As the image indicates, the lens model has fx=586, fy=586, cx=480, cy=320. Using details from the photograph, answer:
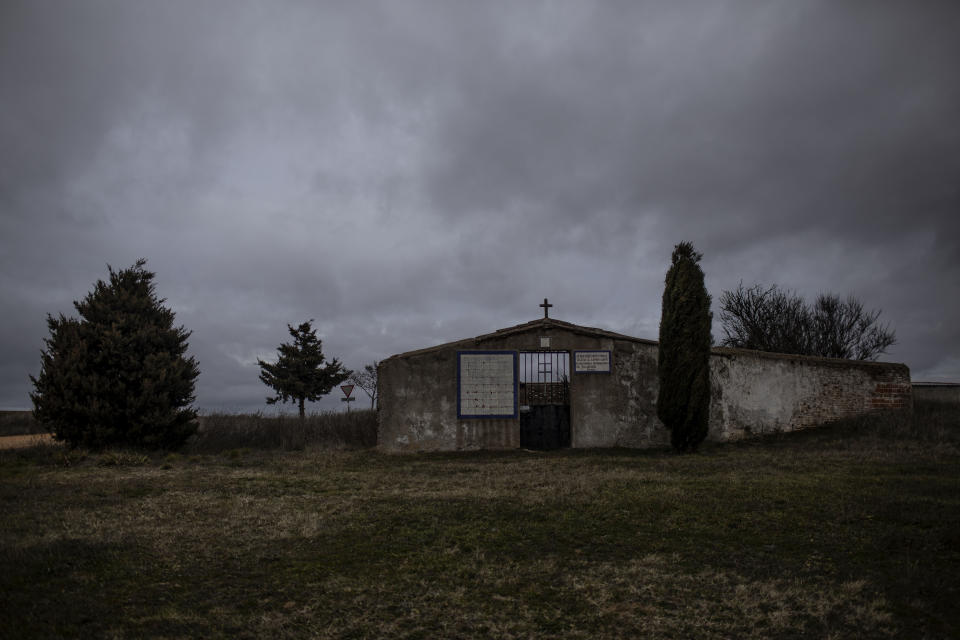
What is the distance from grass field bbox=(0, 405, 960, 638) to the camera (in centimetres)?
391

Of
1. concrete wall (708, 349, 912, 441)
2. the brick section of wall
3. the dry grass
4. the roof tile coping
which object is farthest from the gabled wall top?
the brick section of wall

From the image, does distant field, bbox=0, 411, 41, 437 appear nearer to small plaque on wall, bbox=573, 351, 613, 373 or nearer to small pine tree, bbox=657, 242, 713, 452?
small plaque on wall, bbox=573, 351, 613, 373

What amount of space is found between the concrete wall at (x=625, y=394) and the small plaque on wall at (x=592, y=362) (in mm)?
147

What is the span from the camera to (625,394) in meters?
14.3

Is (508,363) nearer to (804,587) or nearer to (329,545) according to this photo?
(329,545)

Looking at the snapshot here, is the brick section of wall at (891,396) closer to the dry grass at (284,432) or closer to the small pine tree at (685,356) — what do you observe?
the small pine tree at (685,356)

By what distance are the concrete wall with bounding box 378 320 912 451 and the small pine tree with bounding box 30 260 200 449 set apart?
5.28 metres

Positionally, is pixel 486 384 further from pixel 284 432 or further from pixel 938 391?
pixel 938 391

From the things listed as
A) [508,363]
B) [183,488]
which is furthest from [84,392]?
[508,363]

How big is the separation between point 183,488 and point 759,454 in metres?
10.5

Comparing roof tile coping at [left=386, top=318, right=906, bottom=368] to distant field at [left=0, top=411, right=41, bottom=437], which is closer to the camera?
roof tile coping at [left=386, top=318, right=906, bottom=368]

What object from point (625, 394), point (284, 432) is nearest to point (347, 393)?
point (284, 432)

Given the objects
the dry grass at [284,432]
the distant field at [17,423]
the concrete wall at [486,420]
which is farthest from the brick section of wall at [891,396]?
the distant field at [17,423]

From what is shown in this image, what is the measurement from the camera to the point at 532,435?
14.5m
